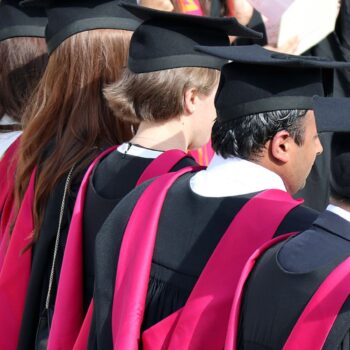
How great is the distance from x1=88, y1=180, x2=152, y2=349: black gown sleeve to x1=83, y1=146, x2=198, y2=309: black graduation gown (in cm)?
22

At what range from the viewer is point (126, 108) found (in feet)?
9.28

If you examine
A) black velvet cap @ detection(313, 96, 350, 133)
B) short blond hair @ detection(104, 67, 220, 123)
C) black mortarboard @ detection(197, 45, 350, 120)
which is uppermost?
black velvet cap @ detection(313, 96, 350, 133)

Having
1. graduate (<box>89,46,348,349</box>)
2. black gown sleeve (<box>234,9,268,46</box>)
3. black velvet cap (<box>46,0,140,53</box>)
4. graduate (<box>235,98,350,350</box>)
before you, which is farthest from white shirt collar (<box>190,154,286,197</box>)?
black gown sleeve (<box>234,9,268,46</box>)

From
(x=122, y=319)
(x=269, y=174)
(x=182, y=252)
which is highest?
(x=269, y=174)

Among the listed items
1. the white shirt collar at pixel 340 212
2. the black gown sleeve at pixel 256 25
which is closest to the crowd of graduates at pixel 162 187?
the white shirt collar at pixel 340 212

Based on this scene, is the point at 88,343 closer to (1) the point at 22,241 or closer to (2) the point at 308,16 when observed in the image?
(1) the point at 22,241

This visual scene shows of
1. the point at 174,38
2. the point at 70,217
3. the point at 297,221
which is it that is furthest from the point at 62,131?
the point at 297,221

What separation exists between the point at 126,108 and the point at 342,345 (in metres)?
1.35

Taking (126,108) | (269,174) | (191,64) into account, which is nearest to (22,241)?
(126,108)

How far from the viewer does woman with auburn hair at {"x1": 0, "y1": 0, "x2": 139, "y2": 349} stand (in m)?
2.96

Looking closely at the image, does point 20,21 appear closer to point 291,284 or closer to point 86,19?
point 86,19

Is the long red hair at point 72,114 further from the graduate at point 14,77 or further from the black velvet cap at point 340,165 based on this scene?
the black velvet cap at point 340,165

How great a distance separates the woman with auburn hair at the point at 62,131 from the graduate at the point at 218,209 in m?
0.56

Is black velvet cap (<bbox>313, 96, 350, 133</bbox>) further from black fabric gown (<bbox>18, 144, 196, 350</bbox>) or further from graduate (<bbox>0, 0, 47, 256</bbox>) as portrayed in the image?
graduate (<bbox>0, 0, 47, 256</bbox>)
